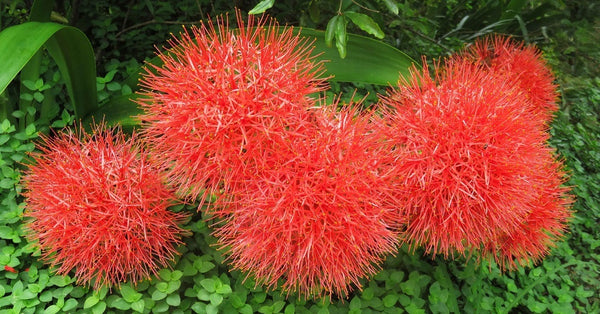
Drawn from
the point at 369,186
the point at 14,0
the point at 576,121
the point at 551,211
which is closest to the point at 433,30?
the point at 576,121

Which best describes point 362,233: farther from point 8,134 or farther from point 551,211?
point 8,134

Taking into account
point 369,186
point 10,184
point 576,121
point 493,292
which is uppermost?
point 369,186

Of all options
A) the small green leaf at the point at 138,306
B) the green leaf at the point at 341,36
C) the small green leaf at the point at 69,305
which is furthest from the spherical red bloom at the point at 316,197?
the small green leaf at the point at 69,305

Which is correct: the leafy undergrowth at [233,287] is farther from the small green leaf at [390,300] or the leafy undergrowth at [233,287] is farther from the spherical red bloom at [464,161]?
the spherical red bloom at [464,161]

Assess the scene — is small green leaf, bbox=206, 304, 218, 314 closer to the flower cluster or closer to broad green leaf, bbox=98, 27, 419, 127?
the flower cluster

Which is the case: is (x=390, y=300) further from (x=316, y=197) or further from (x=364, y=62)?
(x=364, y=62)

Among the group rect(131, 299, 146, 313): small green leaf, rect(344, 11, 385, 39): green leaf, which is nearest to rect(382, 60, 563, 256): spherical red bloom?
rect(344, 11, 385, 39): green leaf

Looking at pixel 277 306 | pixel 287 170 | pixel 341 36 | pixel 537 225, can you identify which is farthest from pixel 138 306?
pixel 537 225
